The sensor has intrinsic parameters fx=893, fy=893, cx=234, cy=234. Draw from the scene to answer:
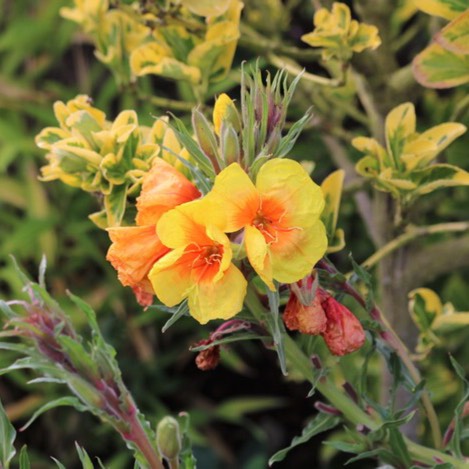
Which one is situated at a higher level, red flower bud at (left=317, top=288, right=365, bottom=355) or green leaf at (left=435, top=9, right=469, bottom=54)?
green leaf at (left=435, top=9, right=469, bottom=54)

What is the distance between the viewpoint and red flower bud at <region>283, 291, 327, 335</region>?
643 mm

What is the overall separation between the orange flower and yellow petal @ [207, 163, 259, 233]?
→ 0.05 meters

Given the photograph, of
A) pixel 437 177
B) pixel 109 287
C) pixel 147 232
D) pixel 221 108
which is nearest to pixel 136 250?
pixel 147 232

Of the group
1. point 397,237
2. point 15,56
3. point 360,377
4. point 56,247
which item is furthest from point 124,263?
point 15,56

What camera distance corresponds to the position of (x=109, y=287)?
1.92 meters

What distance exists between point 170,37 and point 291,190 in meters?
0.42

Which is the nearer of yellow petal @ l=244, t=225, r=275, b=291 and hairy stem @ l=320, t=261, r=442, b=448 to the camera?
yellow petal @ l=244, t=225, r=275, b=291

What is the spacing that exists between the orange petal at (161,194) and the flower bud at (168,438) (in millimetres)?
139

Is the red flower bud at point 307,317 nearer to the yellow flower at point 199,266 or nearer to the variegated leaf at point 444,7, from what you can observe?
the yellow flower at point 199,266

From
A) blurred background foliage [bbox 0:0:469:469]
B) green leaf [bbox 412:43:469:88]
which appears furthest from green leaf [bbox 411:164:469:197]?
blurred background foliage [bbox 0:0:469:469]

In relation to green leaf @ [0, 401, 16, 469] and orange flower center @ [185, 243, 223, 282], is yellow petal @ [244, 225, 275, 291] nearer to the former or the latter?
orange flower center @ [185, 243, 223, 282]

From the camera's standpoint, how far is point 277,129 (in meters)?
0.61

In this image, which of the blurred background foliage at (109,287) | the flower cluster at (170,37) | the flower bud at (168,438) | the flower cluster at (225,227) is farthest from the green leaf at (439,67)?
the blurred background foliage at (109,287)

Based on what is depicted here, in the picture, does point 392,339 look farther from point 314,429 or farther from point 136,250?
point 136,250
